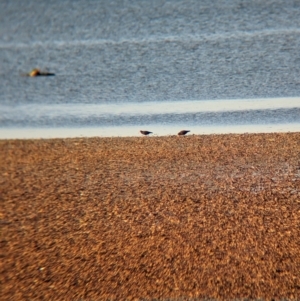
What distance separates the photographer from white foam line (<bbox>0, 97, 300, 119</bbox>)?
11.1 feet

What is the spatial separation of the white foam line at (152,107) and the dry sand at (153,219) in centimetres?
31

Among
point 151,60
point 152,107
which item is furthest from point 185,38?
point 152,107

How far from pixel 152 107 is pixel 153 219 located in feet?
4.24

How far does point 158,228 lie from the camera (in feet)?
7.34

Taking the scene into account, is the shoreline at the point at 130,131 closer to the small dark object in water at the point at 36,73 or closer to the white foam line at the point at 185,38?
the small dark object in water at the point at 36,73

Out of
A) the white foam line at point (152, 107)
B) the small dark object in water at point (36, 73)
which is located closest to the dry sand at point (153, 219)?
the white foam line at point (152, 107)

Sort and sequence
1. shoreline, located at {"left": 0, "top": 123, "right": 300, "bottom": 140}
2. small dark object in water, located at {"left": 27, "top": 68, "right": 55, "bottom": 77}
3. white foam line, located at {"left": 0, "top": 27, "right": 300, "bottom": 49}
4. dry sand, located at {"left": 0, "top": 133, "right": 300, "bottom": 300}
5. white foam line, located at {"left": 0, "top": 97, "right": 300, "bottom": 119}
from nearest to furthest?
dry sand, located at {"left": 0, "top": 133, "right": 300, "bottom": 300}, shoreline, located at {"left": 0, "top": 123, "right": 300, "bottom": 140}, white foam line, located at {"left": 0, "top": 97, "right": 300, "bottom": 119}, white foam line, located at {"left": 0, "top": 27, "right": 300, "bottom": 49}, small dark object in water, located at {"left": 27, "top": 68, "right": 55, "bottom": 77}

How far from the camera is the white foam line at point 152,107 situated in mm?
3381

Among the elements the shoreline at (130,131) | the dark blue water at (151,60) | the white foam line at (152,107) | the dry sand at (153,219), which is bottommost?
the dry sand at (153,219)

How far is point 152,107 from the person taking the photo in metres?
3.47

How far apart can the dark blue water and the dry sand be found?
37cm

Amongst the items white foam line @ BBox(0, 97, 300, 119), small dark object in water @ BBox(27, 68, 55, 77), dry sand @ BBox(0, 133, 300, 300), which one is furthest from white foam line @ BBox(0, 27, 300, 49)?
dry sand @ BBox(0, 133, 300, 300)

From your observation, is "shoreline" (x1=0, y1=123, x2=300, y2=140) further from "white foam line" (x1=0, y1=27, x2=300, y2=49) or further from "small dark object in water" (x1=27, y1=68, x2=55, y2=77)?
"white foam line" (x1=0, y1=27, x2=300, y2=49)

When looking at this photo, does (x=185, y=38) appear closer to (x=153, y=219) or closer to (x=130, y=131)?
(x=130, y=131)
